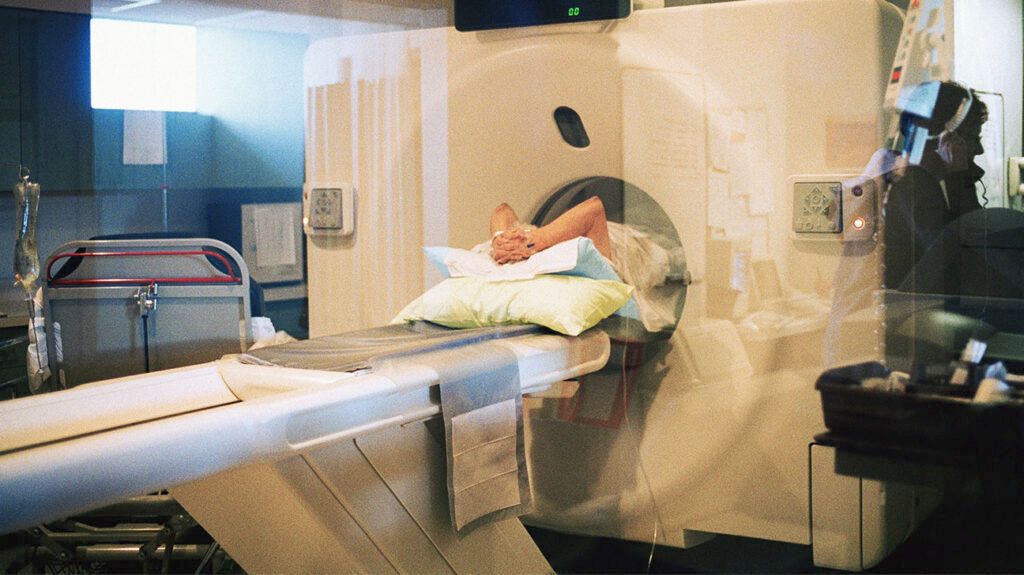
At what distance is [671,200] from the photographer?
2.05 metres

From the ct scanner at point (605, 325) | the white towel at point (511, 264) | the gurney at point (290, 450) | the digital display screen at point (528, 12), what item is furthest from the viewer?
the digital display screen at point (528, 12)

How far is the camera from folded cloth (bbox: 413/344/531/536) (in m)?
1.62

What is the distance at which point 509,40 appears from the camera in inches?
86.8

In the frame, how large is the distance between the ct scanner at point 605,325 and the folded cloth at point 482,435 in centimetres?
5

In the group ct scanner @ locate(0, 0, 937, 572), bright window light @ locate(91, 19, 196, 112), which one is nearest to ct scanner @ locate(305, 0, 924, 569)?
ct scanner @ locate(0, 0, 937, 572)

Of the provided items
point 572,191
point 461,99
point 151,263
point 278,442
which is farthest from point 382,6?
point 278,442

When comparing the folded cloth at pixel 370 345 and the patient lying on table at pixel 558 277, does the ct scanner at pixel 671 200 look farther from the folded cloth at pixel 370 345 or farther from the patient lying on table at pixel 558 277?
the folded cloth at pixel 370 345

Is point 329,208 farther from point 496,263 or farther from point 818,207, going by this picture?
point 818,207

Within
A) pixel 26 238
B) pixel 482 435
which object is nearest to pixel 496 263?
pixel 482 435

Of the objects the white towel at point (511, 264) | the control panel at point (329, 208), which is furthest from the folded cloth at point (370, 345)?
the control panel at point (329, 208)

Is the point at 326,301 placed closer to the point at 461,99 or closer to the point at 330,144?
the point at 330,144

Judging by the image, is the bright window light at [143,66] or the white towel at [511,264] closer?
the bright window light at [143,66]

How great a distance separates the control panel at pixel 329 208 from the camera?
7.01 feet

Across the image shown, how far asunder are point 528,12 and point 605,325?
73 cm
